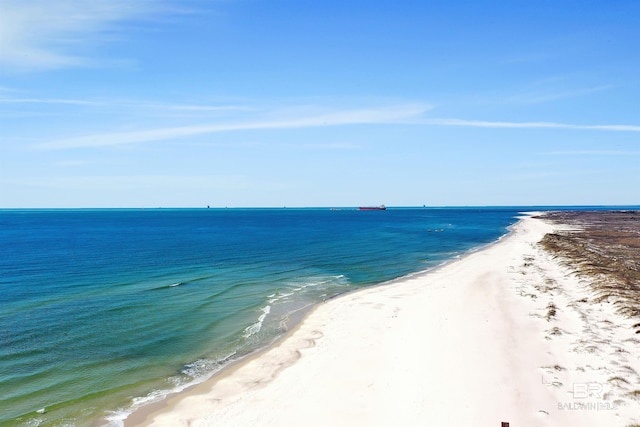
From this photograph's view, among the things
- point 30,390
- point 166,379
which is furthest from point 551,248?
point 30,390

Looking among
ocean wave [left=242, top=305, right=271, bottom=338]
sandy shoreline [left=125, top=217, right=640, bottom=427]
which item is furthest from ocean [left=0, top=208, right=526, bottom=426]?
sandy shoreline [left=125, top=217, right=640, bottom=427]

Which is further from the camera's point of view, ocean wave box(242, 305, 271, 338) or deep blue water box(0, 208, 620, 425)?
ocean wave box(242, 305, 271, 338)

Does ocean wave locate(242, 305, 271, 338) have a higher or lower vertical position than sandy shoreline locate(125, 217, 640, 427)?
lower

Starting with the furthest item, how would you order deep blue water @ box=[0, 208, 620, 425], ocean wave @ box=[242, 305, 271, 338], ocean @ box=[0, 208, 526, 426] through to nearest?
ocean wave @ box=[242, 305, 271, 338], deep blue water @ box=[0, 208, 620, 425], ocean @ box=[0, 208, 526, 426]

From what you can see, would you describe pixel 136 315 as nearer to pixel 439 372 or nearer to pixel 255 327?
pixel 255 327

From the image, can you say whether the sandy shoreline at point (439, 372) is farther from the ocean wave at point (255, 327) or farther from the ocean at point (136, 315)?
the ocean wave at point (255, 327)

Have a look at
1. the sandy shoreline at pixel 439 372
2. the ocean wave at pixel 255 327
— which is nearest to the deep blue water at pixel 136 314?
the ocean wave at pixel 255 327

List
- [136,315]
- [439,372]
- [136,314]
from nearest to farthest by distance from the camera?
[439,372] < [136,315] < [136,314]

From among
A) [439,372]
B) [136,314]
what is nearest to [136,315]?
[136,314]

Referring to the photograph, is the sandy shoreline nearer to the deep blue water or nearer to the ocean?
the ocean

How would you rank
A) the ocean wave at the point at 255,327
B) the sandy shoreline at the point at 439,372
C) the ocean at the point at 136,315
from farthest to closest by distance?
the ocean wave at the point at 255,327
the ocean at the point at 136,315
the sandy shoreline at the point at 439,372
